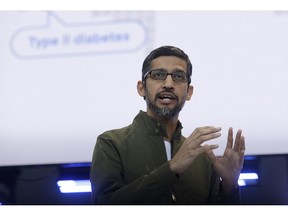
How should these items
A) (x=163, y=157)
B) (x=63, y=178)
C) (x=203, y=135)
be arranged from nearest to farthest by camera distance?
(x=203, y=135) → (x=163, y=157) → (x=63, y=178)

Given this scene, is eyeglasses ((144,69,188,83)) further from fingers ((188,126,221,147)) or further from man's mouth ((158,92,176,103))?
fingers ((188,126,221,147))

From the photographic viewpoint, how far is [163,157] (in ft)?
4.58

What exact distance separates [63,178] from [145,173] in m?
0.47

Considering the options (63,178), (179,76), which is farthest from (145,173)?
(63,178)

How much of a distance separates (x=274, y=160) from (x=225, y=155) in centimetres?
41

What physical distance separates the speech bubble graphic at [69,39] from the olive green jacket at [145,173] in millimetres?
450

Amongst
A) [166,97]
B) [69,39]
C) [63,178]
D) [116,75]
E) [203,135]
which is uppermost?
[69,39]

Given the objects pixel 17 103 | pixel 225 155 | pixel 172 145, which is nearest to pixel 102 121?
pixel 17 103

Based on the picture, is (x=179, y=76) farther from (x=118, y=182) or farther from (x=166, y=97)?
(x=118, y=182)

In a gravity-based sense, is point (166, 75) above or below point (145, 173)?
above

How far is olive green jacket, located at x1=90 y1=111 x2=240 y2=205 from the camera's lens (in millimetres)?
1249

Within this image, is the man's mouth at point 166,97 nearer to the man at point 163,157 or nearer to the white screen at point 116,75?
the man at point 163,157

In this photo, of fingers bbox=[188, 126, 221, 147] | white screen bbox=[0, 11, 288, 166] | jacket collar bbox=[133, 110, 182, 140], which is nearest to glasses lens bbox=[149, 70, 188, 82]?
jacket collar bbox=[133, 110, 182, 140]

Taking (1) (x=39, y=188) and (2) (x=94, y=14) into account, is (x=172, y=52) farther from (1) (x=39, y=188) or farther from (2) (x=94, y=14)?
(1) (x=39, y=188)
